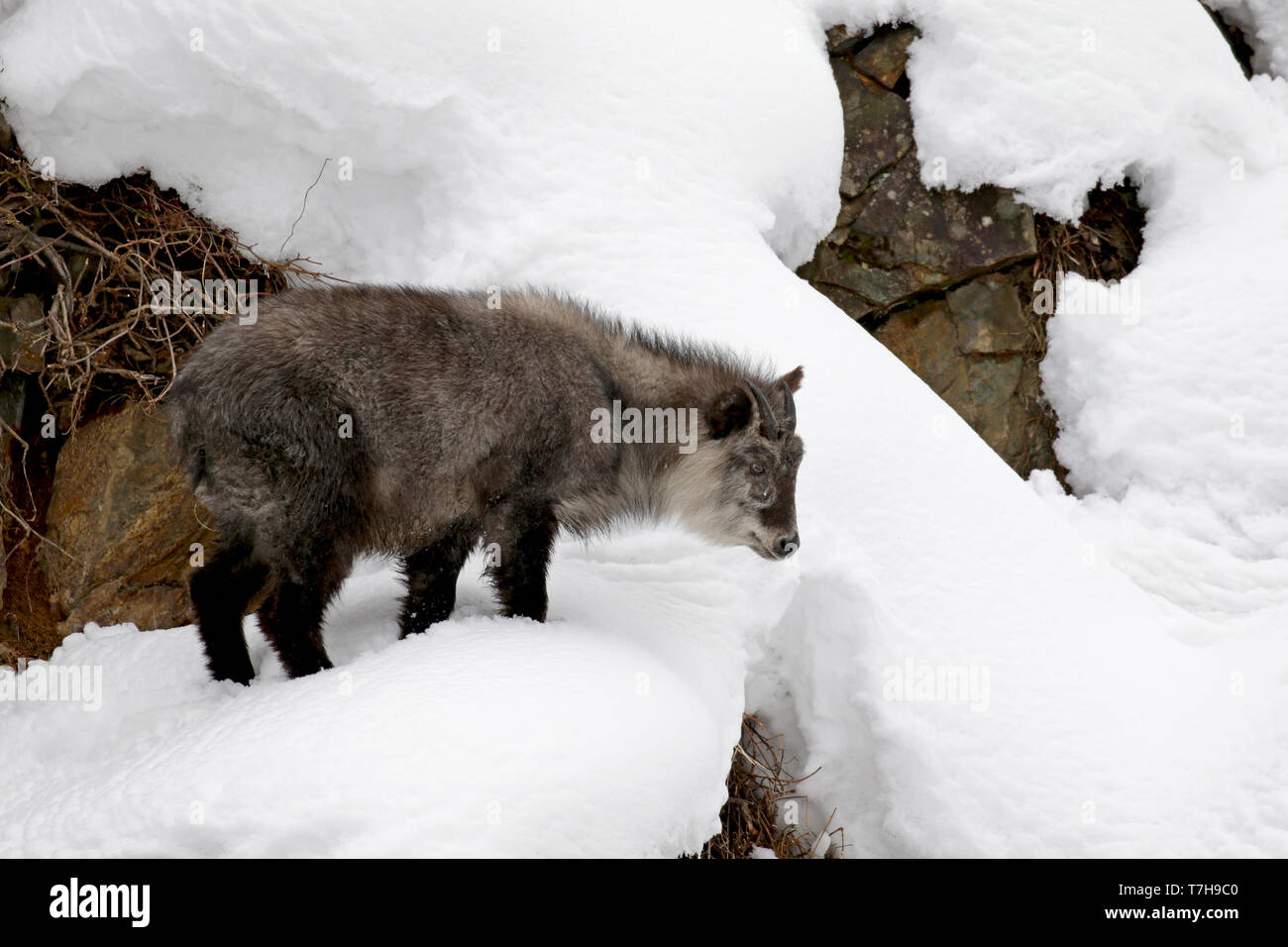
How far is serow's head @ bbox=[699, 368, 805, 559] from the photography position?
4125 millimetres

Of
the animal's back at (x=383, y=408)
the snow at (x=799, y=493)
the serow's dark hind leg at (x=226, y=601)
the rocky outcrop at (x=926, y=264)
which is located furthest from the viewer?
the rocky outcrop at (x=926, y=264)

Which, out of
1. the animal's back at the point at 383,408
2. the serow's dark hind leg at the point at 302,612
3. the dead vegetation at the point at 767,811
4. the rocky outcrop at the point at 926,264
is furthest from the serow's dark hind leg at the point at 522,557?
the rocky outcrop at the point at 926,264

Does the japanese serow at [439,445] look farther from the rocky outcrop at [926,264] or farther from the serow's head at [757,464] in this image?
the rocky outcrop at [926,264]

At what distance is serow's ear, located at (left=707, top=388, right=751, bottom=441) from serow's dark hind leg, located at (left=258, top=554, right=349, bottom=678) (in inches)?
55.8

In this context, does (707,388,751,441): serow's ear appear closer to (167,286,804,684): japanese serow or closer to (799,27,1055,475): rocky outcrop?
(167,286,804,684): japanese serow

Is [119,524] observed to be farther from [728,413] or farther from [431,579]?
[728,413]

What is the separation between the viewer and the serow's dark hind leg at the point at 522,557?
3805mm

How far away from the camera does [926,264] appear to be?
5844 mm

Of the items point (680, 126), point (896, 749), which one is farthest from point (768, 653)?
point (680, 126)

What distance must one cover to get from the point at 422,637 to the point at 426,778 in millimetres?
794

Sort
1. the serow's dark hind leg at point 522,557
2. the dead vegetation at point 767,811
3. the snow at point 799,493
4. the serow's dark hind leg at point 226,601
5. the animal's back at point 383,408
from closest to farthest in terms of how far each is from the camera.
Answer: the snow at point 799,493 < the animal's back at point 383,408 < the serow's dark hind leg at point 226,601 < the serow's dark hind leg at point 522,557 < the dead vegetation at point 767,811

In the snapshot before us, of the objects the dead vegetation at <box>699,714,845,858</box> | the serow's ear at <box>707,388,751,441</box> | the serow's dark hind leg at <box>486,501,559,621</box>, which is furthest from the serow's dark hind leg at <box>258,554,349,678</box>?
the dead vegetation at <box>699,714,845,858</box>

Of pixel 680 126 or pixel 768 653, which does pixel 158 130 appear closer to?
pixel 680 126

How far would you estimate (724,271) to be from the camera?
15.8 feet
